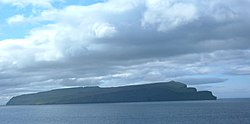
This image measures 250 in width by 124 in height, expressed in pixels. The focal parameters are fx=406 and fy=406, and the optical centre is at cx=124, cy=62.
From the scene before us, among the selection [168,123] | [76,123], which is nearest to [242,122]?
[168,123]

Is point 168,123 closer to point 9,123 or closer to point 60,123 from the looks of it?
point 60,123

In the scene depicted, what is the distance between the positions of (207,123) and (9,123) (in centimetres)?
9896

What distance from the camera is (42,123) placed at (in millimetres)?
188375

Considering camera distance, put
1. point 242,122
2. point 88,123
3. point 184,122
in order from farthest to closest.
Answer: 1. point 88,123
2. point 184,122
3. point 242,122

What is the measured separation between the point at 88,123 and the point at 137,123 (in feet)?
80.5

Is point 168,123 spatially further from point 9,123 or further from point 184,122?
point 9,123

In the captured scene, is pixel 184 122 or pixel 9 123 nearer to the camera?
pixel 184 122

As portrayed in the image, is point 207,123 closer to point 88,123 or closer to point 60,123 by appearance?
point 88,123

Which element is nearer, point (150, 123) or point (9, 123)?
point (150, 123)

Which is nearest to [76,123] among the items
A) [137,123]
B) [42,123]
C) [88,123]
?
[88,123]

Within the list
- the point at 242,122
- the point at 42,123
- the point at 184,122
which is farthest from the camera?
the point at 42,123

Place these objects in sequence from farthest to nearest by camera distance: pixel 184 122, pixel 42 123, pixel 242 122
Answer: pixel 42 123
pixel 184 122
pixel 242 122

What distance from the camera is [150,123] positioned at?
161 meters

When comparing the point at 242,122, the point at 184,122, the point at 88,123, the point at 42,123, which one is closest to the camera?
the point at 242,122
